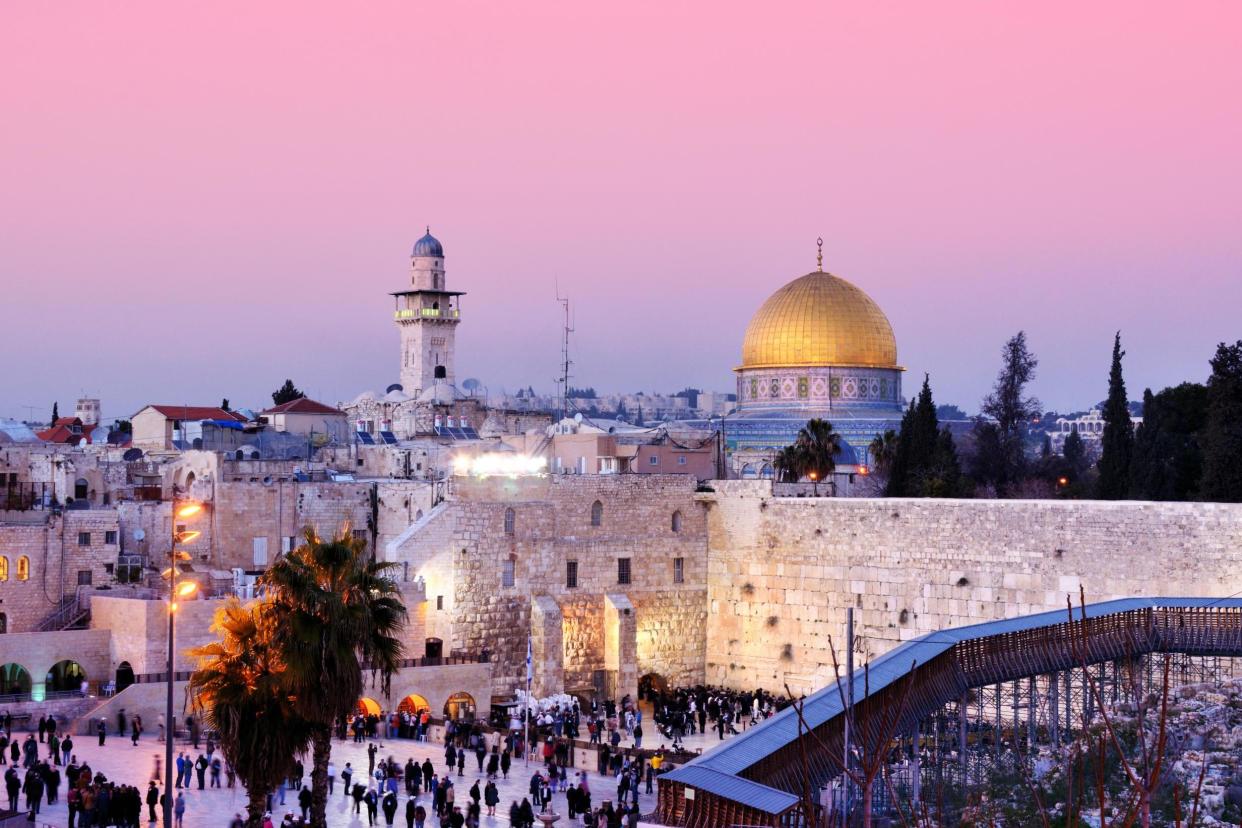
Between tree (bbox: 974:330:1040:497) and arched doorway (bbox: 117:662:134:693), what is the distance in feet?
71.4

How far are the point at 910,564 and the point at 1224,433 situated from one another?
242 inches

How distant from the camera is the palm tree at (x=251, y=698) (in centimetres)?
1720

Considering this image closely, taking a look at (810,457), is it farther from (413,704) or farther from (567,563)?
(413,704)

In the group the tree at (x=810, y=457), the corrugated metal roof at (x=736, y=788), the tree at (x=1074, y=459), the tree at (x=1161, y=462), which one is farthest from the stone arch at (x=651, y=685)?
the corrugated metal roof at (x=736, y=788)

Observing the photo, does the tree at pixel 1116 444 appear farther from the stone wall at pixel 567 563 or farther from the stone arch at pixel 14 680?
the stone arch at pixel 14 680

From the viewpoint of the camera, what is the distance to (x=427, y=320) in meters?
60.8

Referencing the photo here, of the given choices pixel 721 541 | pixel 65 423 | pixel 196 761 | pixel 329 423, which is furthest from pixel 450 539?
pixel 65 423

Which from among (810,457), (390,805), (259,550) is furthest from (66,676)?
(810,457)

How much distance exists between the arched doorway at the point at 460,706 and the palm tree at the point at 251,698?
12129 millimetres

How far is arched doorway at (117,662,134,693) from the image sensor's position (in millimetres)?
28828

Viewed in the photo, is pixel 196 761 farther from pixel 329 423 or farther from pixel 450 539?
pixel 329 423

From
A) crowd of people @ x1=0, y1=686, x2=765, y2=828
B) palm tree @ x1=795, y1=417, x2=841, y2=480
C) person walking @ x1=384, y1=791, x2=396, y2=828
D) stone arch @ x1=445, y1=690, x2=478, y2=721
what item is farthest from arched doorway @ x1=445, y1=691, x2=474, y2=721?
palm tree @ x1=795, y1=417, x2=841, y2=480

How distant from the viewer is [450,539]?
31438 millimetres

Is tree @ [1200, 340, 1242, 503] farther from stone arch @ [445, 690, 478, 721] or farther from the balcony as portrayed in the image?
the balcony
